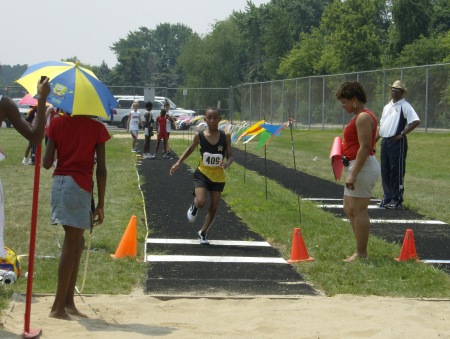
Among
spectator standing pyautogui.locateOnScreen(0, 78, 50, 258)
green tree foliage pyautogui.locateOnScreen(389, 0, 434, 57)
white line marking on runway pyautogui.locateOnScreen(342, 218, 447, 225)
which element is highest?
green tree foliage pyautogui.locateOnScreen(389, 0, 434, 57)

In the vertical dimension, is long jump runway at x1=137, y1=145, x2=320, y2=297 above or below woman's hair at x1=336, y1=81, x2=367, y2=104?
below

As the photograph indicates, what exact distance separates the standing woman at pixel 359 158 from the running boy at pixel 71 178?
358cm

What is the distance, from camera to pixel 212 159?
11.6m

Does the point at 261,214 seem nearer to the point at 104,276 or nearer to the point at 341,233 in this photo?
the point at 341,233

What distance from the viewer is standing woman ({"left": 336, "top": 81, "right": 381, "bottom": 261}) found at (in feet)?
33.2

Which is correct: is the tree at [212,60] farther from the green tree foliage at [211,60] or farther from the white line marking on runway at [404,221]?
the white line marking on runway at [404,221]

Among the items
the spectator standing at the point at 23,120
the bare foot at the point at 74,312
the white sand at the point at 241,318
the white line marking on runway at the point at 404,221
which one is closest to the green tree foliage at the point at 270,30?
the white line marking on runway at the point at 404,221

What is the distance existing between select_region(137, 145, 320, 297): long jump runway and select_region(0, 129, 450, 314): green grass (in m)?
0.19

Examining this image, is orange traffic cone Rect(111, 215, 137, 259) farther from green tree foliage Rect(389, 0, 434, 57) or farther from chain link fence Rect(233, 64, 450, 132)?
green tree foliage Rect(389, 0, 434, 57)

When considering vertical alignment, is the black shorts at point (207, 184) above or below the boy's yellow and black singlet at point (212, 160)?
below

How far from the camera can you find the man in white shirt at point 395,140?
14.9 m

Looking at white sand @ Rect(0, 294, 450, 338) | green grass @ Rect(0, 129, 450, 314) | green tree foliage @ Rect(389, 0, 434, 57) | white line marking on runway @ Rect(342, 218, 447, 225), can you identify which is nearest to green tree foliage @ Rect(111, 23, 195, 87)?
green tree foliage @ Rect(389, 0, 434, 57)

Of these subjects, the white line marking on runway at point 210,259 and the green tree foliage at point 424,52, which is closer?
the white line marking on runway at point 210,259

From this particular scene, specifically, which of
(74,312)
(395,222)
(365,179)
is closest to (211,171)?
(365,179)
